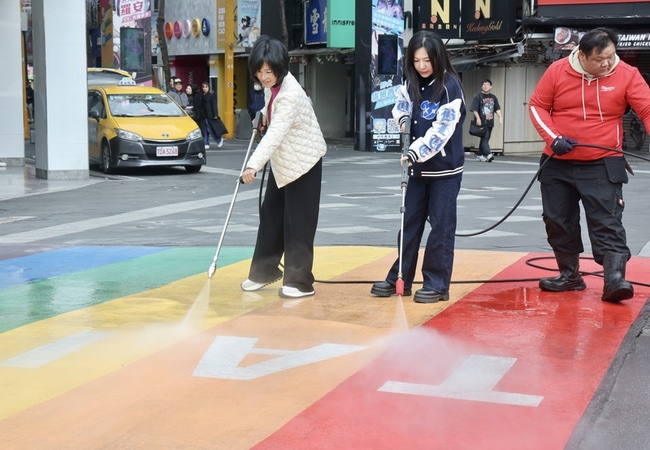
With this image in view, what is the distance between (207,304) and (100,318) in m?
0.76

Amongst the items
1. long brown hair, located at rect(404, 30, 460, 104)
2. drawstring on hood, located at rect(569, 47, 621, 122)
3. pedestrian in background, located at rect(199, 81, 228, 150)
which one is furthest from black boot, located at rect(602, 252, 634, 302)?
pedestrian in background, located at rect(199, 81, 228, 150)

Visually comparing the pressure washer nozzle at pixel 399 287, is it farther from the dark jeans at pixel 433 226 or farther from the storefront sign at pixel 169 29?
the storefront sign at pixel 169 29

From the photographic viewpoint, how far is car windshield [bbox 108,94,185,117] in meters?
20.7

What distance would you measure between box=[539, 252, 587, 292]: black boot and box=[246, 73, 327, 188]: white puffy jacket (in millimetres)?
1834

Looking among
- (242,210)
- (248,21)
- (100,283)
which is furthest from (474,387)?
(248,21)

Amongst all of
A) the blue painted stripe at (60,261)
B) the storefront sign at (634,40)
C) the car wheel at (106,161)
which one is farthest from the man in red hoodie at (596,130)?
the storefront sign at (634,40)

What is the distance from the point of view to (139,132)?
19938mm

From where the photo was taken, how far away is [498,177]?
18891 millimetres

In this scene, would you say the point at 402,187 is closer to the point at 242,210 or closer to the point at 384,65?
the point at 242,210

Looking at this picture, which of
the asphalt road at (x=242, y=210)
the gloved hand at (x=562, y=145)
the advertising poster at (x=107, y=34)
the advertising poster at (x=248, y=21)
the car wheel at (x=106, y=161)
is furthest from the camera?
the advertising poster at (x=107, y=34)

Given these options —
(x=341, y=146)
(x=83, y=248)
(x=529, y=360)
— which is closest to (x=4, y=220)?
(x=83, y=248)

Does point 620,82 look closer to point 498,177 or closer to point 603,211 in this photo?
point 603,211

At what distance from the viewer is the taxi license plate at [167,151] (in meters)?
19.8

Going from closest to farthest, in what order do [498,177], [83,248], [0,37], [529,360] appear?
1. [529,360]
2. [83,248]
3. [498,177]
4. [0,37]
